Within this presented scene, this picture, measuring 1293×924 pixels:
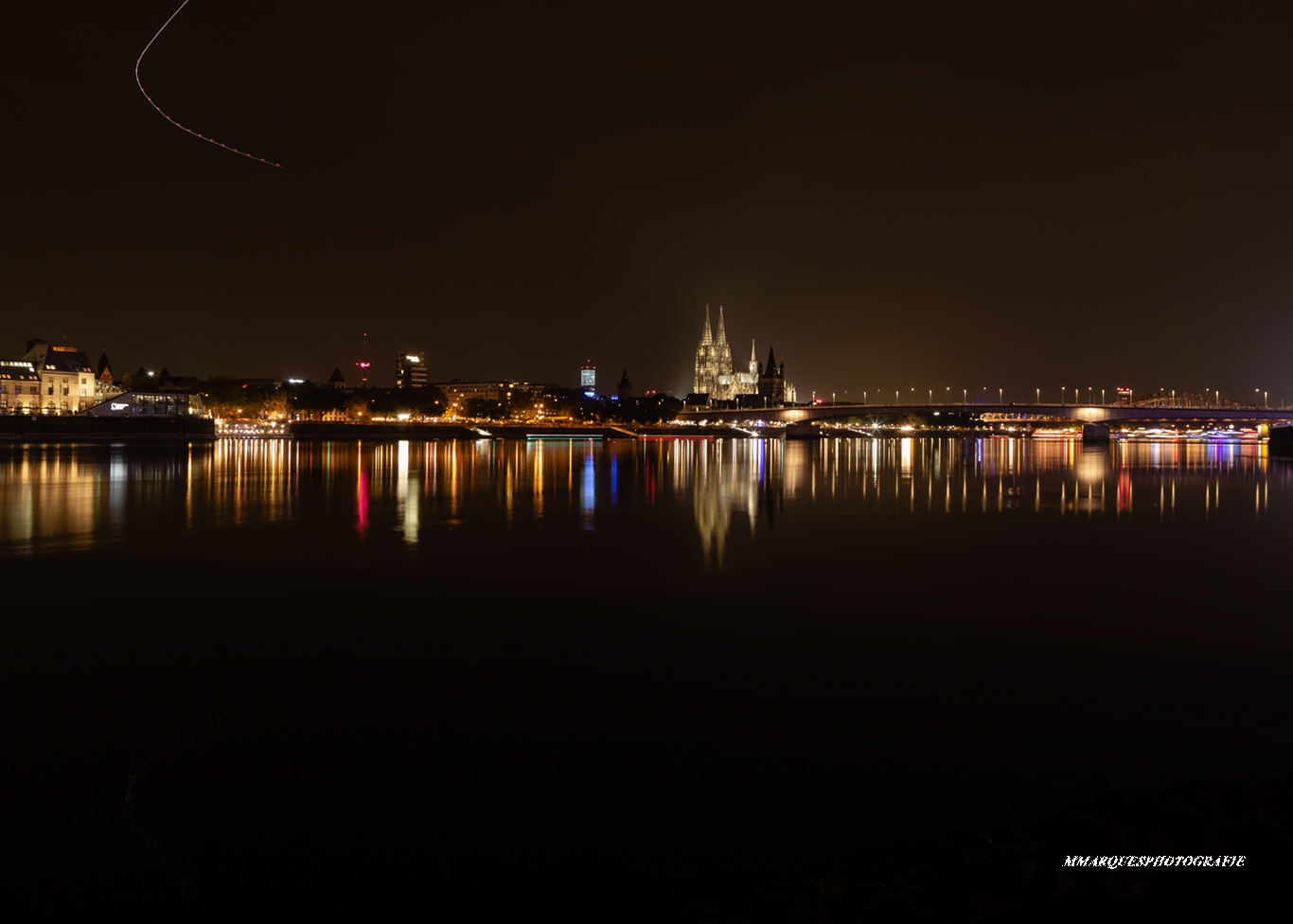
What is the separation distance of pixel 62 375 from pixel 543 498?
379ft

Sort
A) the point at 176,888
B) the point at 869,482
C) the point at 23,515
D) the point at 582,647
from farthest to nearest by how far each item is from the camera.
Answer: the point at 869,482 < the point at 23,515 < the point at 582,647 < the point at 176,888

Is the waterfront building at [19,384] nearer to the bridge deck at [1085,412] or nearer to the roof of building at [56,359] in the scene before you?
the roof of building at [56,359]

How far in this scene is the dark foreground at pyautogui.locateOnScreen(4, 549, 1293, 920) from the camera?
4.42 metres

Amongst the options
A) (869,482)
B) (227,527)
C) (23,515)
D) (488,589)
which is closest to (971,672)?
(488,589)

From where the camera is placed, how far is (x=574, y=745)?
6.14m

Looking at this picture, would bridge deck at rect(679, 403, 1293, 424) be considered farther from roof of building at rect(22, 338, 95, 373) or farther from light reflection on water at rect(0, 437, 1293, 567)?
roof of building at rect(22, 338, 95, 373)

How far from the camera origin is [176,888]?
14.1 ft

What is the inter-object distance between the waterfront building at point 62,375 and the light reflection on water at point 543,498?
7713cm

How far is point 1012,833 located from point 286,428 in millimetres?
132235

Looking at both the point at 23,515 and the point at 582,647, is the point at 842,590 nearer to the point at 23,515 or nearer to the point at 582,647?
the point at 582,647

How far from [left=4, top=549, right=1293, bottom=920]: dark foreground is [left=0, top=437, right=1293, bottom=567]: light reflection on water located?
6234 mm

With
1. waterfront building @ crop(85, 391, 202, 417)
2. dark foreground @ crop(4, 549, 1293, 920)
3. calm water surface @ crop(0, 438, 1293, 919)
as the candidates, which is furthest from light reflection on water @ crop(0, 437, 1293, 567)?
waterfront building @ crop(85, 391, 202, 417)

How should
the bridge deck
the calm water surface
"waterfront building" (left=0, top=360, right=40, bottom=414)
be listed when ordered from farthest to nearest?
the bridge deck, "waterfront building" (left=0, top=360, right=40, bottom=414), the calm water surface

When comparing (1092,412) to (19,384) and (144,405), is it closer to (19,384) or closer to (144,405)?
(144,405)
